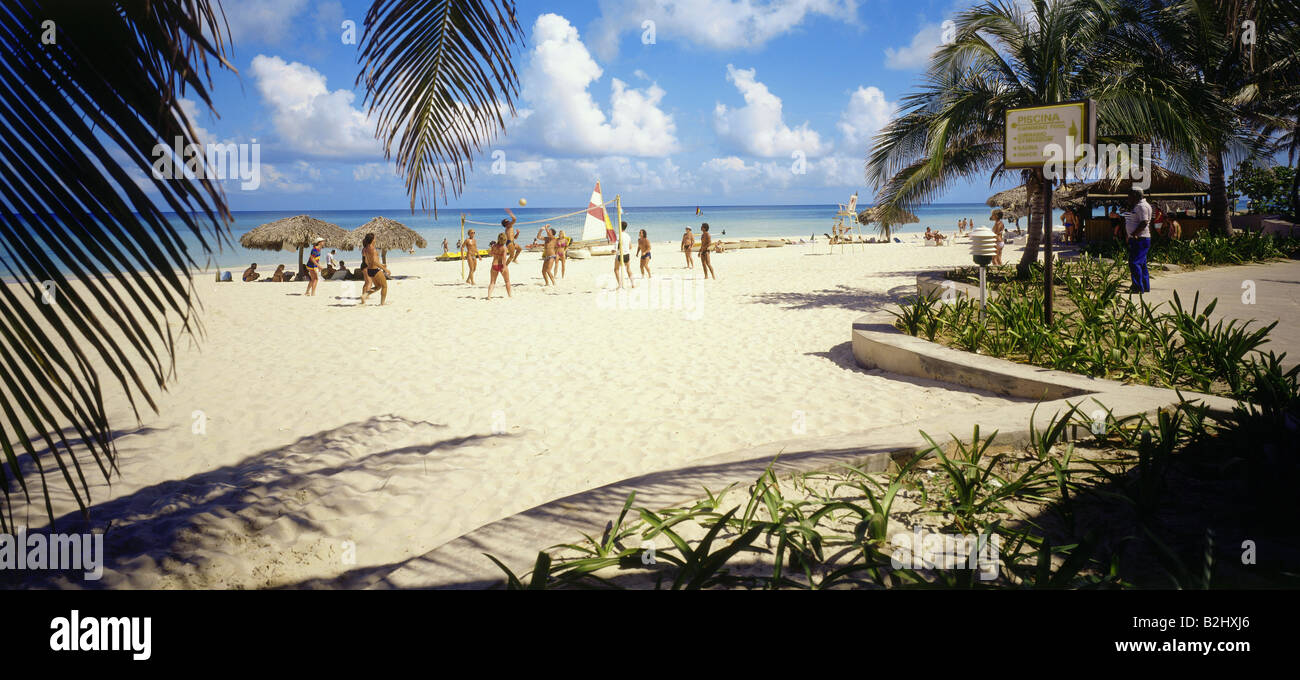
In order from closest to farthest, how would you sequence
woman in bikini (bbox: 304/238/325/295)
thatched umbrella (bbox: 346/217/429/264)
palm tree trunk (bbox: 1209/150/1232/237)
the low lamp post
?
the low lamp post, woman in bikini (bbox: 304/238/325/295), palm tree trunk (bbox: 1209/150/1232/237), thatched umbrella (bbox: 346/217/429/264)

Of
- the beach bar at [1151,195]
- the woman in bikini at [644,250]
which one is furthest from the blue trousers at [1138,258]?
the beach bar at [1151,195]

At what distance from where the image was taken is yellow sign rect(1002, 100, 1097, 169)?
5.95 meters

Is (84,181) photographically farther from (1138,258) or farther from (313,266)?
(313,266)

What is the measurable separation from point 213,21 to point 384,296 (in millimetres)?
12279

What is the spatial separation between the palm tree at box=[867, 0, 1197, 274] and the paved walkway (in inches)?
82.7

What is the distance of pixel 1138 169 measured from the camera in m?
11.8

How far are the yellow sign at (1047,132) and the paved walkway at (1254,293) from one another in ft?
7.79

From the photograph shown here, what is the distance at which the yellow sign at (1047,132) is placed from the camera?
19.5 feet

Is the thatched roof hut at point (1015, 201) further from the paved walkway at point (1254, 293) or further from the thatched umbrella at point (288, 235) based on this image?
the thatched umbrella at point (288, 235)

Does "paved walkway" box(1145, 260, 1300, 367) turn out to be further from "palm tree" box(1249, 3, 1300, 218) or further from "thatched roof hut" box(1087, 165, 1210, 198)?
"thatched roof hut" box(1087, 165, 1210, 198)

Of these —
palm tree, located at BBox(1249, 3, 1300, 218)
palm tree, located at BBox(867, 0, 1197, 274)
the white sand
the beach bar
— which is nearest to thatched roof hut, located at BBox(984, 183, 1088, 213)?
the beach bar

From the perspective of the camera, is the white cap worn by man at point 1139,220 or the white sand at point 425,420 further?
the white cap worn by man at point 1139,220
